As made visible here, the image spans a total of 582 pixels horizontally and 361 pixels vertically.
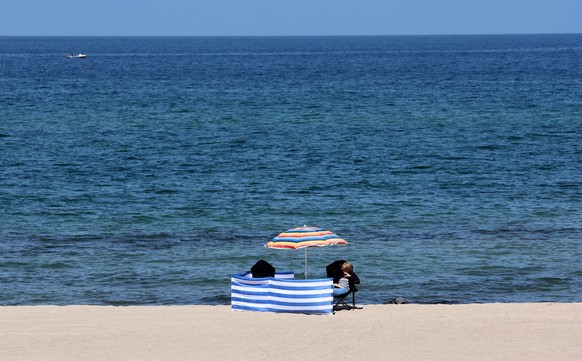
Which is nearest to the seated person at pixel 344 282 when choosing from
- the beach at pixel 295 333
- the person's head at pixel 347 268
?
the person's head at pixel 347 268

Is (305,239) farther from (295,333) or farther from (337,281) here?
(295,333)

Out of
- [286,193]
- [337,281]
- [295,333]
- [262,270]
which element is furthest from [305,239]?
[286,193]

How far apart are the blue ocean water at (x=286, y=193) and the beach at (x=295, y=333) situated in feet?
10.9

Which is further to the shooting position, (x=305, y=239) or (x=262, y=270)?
(x=262, y=270)

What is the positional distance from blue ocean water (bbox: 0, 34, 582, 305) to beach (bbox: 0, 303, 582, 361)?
332 cm

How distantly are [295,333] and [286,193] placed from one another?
71.8 feet

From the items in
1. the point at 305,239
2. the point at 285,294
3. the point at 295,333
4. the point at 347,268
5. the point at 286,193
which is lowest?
the point at 286,193

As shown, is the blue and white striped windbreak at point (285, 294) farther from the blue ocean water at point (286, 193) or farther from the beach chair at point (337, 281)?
the blue ocean water at point (286, 193)

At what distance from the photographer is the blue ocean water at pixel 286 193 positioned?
2723cm

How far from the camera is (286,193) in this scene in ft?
135

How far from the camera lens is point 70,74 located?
416ft

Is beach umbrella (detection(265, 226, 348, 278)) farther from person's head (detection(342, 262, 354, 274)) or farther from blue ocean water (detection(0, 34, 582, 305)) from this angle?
blue ocean water (detection(0, 34, 582, 305))

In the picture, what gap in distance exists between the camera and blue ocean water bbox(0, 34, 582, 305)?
27.2 metres

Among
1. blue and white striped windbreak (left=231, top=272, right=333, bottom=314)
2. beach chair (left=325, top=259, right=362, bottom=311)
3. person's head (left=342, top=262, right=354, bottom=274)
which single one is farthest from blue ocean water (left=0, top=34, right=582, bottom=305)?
blue and white striped windbreak (left=231, top=272, right=333, bottom=314)
